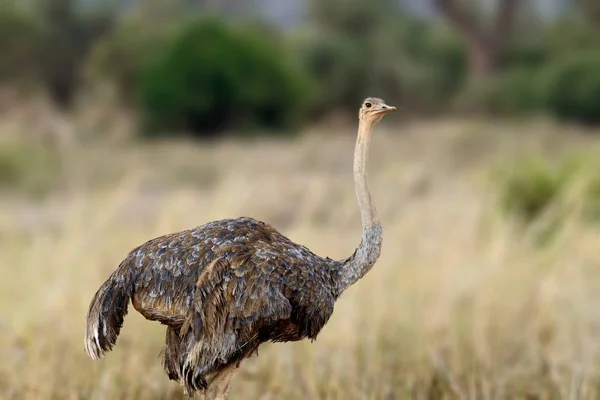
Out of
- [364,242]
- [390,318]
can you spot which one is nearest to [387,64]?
[390,318]

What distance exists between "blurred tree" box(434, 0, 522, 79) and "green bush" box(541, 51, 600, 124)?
4004 millimetres

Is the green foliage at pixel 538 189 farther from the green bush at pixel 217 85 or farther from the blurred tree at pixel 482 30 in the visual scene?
A: the blurred tree at pixel 482 30

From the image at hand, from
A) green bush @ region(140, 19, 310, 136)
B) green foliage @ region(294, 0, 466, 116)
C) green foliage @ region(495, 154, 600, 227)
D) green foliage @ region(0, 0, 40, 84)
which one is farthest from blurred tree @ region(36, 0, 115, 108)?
green foliage @ region(495, 154, 600, 227)

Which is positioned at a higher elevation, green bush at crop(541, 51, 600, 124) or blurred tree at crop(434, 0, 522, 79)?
blurred tree at crop(434, 0, 522, 79)

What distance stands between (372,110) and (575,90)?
554 inches

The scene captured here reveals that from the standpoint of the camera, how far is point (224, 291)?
89 cm

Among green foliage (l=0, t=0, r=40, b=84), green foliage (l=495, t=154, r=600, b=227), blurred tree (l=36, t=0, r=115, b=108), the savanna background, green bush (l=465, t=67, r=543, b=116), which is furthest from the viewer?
blurred tree (l=36, t=0, r=115, b=108)

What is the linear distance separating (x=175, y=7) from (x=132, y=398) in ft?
61.5

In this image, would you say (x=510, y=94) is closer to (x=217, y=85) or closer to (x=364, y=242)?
(x=217, y=85)

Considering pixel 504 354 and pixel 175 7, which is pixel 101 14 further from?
pixel 504 354

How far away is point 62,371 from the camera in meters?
2.26

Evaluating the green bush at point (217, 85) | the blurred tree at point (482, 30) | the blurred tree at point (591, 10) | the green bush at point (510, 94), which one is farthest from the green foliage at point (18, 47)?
the blurred tree at point (591, 10)

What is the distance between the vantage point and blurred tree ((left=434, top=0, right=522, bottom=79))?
19.7 meters

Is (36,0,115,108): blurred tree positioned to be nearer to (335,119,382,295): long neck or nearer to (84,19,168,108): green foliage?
(84,19,168,108): green foliage
